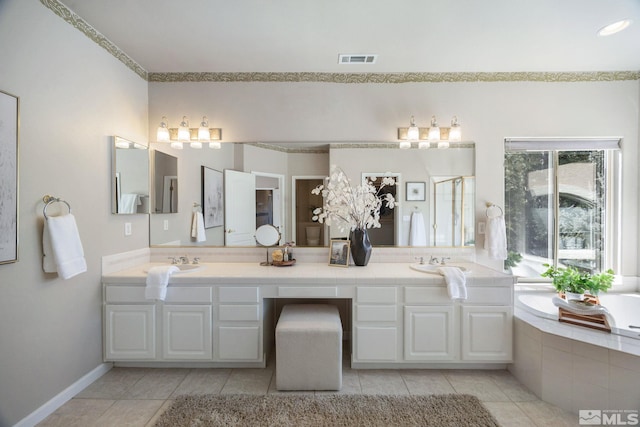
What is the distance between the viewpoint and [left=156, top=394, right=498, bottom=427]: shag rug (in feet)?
6.11

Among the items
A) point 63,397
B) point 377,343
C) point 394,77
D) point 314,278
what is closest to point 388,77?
point 394,77

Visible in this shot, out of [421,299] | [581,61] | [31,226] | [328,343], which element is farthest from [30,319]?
[581,61]

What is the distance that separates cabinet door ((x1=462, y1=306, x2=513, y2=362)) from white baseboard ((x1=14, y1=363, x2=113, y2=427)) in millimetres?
2796

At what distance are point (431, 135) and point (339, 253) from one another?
54.1 inches

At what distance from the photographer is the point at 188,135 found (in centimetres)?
290

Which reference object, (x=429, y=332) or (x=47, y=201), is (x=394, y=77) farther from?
(x=47, y=201)

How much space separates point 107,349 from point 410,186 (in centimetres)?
285

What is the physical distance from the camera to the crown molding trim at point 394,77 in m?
2.90

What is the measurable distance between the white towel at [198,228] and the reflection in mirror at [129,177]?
414 mm

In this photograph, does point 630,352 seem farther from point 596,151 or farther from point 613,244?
point 596,151

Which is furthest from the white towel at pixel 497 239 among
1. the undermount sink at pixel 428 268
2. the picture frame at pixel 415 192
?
the picture frame at pixel 415 192

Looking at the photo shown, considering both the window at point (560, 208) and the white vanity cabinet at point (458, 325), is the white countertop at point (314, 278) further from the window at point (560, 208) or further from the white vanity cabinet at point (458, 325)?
the window at point (560, 208)

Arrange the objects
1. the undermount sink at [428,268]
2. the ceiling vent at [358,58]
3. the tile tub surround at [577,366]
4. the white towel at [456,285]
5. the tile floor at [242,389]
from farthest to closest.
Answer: the ceiling vent at [358,58] → the undermount sink at [428,268] → the white towel at [456,285] → the tile floor at [242,389] → the tile tub surround at [577,366]

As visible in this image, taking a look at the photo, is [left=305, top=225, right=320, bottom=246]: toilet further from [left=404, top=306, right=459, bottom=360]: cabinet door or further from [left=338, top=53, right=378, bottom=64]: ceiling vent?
[left=338, top=53, right=378, bottom=64]: ceiling vent
